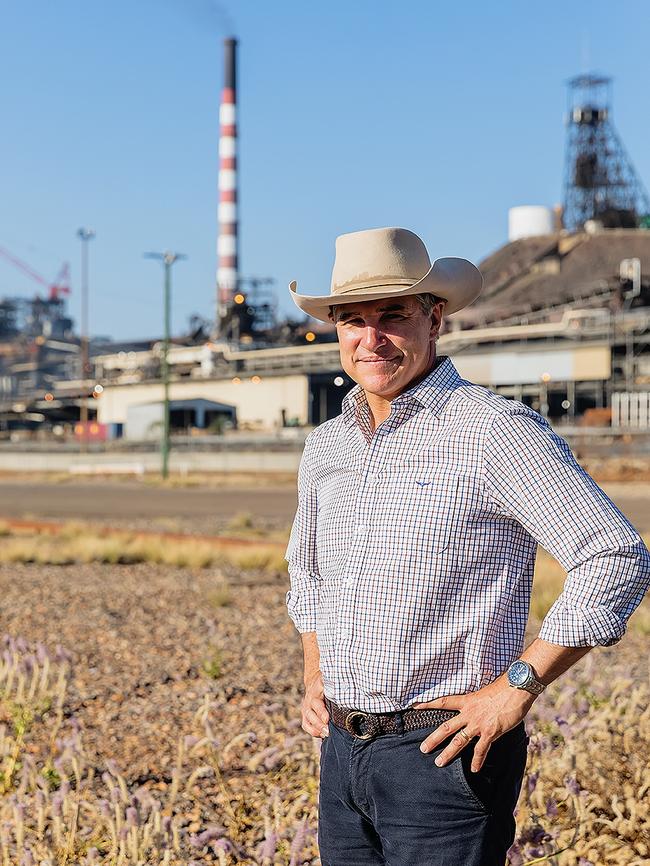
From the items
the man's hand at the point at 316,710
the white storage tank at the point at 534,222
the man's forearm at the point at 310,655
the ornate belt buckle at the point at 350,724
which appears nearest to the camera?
A: the ornate belt buckle at the point at 350,724

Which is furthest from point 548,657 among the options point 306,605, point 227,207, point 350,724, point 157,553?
point 227,207

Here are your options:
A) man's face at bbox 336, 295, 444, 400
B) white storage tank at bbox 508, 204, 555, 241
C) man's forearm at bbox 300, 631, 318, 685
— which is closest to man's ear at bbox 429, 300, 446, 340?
man's face at bbox 336, 295, 444, 400

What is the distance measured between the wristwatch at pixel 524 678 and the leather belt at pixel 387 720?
18cm

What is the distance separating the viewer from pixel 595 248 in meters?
113

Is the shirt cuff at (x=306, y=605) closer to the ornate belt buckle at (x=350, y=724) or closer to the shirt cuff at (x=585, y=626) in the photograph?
the ornate belt buckle at (x=350, y=724)

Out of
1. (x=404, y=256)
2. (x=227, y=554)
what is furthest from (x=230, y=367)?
(x=404, y=256)

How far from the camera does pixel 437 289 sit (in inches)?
113

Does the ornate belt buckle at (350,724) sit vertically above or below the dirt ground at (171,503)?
above

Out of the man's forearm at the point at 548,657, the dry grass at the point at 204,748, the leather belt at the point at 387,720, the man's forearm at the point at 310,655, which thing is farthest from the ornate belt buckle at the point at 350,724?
the dry grass at the point at 204,748

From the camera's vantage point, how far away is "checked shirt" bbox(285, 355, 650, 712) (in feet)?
8.12

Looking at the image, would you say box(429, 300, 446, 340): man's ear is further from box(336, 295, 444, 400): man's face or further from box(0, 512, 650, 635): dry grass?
box(0, 512, 650, 635): dry grass

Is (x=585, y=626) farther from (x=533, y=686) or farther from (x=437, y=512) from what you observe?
(x=437, y=512)

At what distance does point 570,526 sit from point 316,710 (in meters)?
0.91

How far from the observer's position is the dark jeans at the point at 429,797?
101 inches
